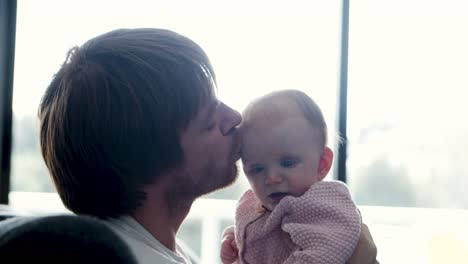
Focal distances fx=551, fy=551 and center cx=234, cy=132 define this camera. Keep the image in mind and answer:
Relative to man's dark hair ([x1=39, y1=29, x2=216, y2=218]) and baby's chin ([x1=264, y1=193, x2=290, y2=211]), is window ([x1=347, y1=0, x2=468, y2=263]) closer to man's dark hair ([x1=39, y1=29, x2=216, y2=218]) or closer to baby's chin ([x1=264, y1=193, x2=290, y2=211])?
baby's chin ([x1=264, y1=193, x2=290, y2=211])

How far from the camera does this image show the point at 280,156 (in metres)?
1.20

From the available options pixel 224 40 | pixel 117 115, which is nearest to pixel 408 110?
pixel 224 40

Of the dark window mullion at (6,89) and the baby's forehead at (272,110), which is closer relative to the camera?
the baby's forehead at (272,110)

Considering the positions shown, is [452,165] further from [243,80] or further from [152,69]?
[152,69]

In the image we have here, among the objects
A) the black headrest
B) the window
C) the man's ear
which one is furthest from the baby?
the window

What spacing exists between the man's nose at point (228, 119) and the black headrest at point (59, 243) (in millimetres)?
550

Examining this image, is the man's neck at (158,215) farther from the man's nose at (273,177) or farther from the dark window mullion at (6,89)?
the dark window mullion at (6,89)

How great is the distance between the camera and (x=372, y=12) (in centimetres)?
257

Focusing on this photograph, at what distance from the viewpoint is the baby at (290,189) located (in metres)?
1.14

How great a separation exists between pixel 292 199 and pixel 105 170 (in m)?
0.41

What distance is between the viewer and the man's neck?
41.4 inches

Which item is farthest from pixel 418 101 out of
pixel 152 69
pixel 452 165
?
pixel 152 69

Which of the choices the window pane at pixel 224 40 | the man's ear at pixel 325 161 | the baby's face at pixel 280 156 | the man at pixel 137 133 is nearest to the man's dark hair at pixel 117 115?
the man at pixel 137 133

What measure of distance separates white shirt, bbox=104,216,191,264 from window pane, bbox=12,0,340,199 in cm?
147
